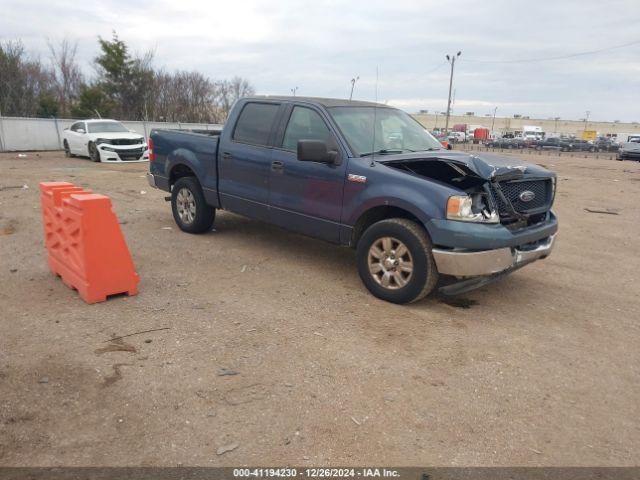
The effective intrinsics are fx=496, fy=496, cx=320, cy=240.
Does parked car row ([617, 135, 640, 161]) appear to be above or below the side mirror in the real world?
above

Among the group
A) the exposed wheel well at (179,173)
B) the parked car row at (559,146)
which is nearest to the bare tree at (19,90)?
the exposed wheel well at (179,173)

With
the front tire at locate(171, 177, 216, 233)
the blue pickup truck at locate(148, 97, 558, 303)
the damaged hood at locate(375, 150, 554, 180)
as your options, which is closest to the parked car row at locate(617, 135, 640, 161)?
the blue pickup truck at locate(148, 97, 558, 303)

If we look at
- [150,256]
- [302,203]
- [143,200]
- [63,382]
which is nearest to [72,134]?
[143,200]

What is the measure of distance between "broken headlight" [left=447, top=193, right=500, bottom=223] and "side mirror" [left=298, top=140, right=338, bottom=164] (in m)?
1.36

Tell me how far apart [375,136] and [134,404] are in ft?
12.0

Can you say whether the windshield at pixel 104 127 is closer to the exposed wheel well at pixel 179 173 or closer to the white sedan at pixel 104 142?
the white sedan at pixel 104 142

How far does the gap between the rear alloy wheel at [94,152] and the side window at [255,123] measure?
13761mm

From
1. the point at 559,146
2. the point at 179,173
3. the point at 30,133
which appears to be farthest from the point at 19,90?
the point at 559,146

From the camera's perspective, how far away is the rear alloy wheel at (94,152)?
18.2 meters

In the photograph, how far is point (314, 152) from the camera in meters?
4.94

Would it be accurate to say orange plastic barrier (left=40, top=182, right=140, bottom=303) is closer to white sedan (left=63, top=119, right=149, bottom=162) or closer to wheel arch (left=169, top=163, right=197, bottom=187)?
wheel arch (left=169, top=163, right=197, bottom=187)

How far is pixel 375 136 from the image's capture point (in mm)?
5418

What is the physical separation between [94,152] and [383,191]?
16.5m

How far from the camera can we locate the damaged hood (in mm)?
4434
